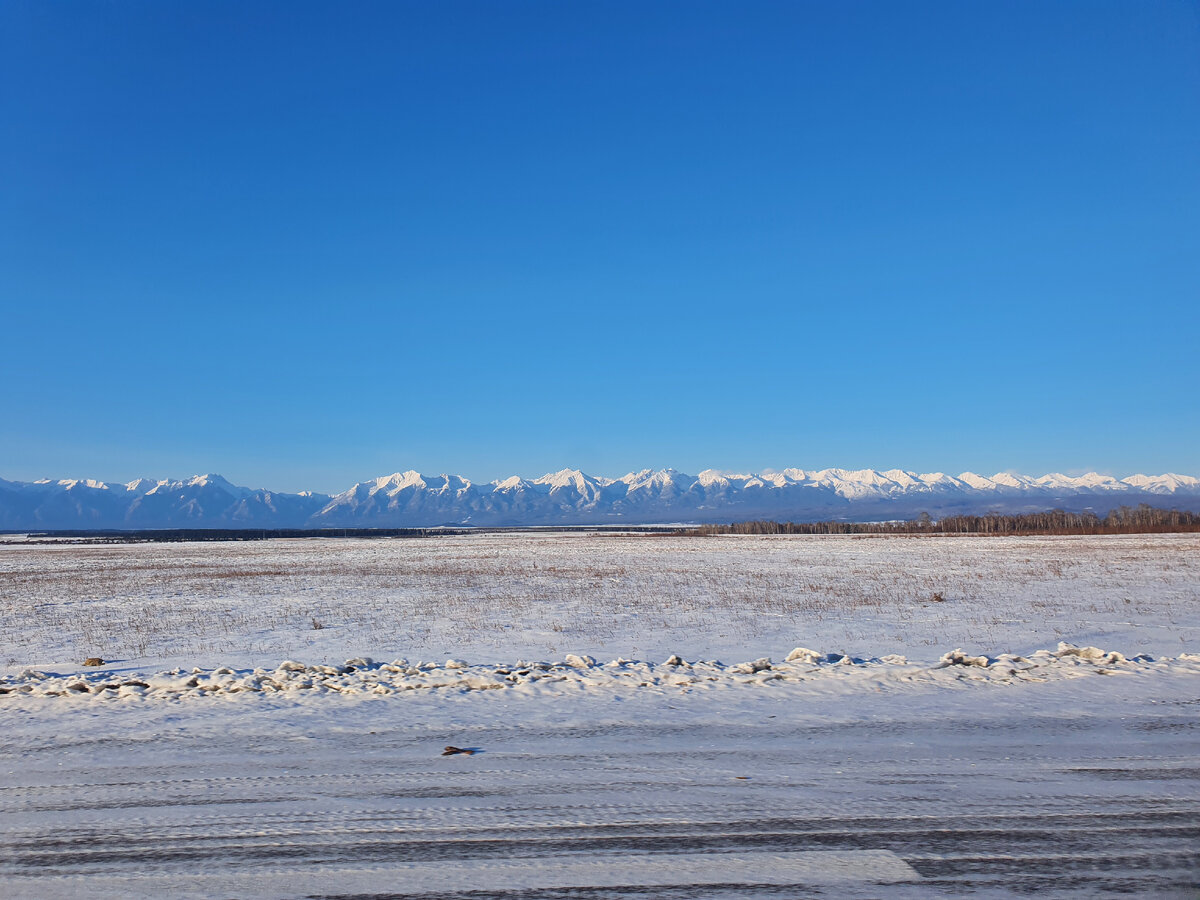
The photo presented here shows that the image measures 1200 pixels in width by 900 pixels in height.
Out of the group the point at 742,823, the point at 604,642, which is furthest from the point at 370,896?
the point at 604,642

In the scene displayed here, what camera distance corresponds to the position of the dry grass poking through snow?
55.8 feet

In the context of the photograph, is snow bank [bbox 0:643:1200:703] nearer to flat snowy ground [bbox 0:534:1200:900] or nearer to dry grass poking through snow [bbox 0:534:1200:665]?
flat snowy ground [bbox 0:534:1200:900]

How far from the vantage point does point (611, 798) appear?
6977 mm

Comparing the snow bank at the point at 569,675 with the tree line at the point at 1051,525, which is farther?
the tree line at the point at 1051,525

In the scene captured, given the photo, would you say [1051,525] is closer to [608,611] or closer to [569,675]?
[608,611]

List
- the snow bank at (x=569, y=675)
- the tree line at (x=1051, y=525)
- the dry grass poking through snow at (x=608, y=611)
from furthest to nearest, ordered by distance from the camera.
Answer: the tree line at (x=1051, y=525) < the dry grass poking through snow at (x=608, y=611) < the snow bank at (x=569, y=675)

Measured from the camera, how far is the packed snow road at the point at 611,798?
544cm

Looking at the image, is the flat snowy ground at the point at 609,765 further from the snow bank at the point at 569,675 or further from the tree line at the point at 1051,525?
the tree line at the point at 1051,525

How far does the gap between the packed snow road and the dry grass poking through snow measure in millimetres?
5999

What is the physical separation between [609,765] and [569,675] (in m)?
4.70

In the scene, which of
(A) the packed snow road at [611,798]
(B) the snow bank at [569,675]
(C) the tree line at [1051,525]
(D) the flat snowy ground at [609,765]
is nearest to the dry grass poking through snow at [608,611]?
(D) the flat snowy ground at [609,765]

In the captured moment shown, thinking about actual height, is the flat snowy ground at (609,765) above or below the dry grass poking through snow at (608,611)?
above

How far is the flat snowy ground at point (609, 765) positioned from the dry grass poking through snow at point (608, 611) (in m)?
0.31

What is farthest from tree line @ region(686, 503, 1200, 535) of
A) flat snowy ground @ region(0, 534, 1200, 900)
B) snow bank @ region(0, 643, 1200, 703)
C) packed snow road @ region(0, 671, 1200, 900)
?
packed snow road @ region(0, 671, 1200, 900)
